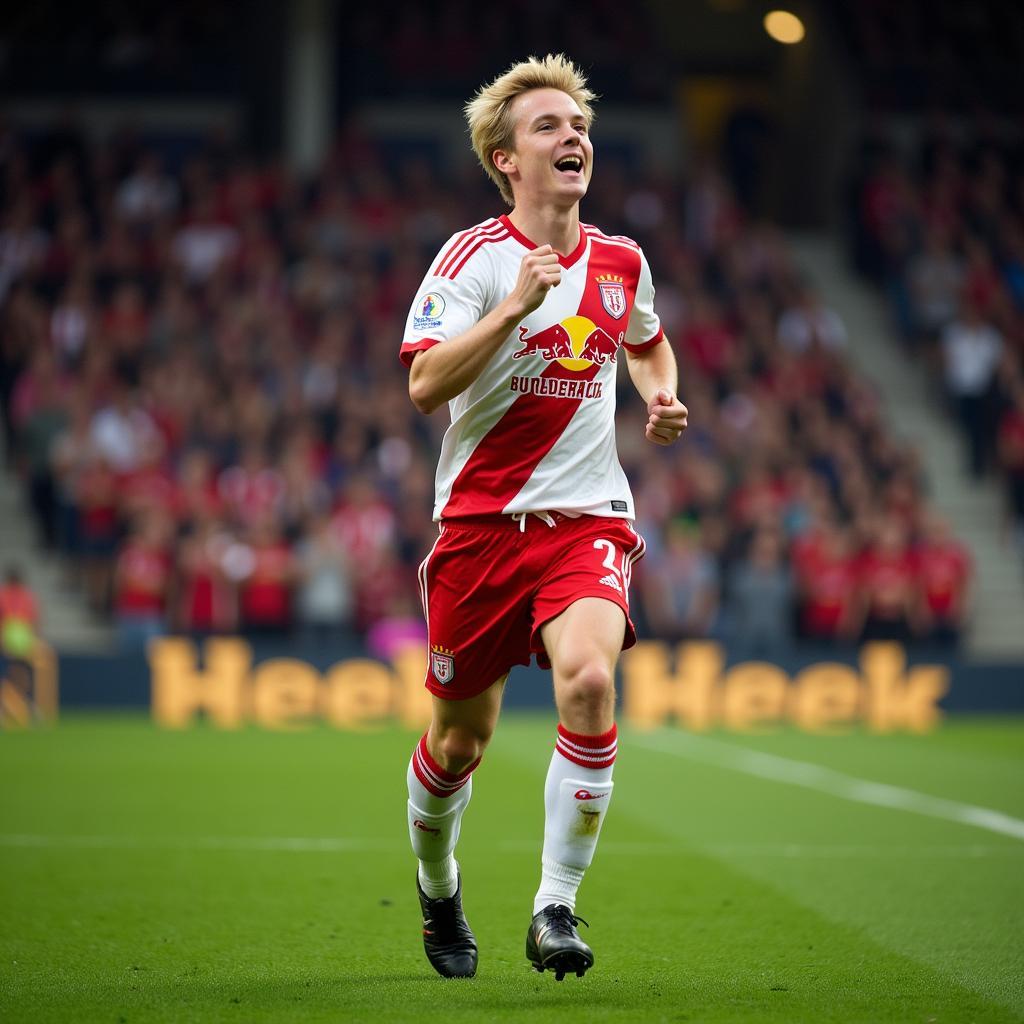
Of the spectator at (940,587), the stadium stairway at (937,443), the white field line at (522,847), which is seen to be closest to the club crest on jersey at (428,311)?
the white field line at (522,847)

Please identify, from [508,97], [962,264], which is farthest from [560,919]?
[962,264]

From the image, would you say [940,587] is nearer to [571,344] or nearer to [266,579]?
[266,579]

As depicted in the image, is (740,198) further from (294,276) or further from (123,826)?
(123,826)

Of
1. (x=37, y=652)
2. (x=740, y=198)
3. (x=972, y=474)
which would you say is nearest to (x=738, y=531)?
(x=972, y=474)

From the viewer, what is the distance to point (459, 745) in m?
5.30

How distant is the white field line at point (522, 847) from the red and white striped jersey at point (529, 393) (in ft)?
11.6

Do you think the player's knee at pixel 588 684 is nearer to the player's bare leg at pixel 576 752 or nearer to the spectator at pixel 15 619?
the player's bare leg at pixel 576 752

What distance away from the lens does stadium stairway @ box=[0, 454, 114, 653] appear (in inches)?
748

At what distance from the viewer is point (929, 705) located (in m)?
18.8

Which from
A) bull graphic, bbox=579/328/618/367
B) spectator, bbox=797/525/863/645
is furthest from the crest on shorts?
spectator, bbox=797/525/863/645

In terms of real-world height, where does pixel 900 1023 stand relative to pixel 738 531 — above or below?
above

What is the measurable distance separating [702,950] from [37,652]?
42.8 ft

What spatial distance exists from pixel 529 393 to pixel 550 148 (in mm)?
759

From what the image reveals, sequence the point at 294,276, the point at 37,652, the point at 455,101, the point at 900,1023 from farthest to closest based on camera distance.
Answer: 1. the point at 455,101
2. the point at 294,276
3. the point at 37,652
4. the point at 900,1023
